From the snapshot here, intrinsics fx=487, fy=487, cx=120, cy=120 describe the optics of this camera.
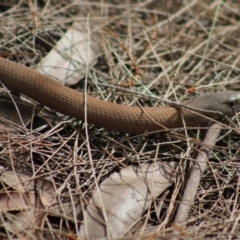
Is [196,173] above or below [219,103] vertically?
below

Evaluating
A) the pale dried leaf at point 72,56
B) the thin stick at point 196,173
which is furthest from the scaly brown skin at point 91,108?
the pale dried leaf at point 72,56

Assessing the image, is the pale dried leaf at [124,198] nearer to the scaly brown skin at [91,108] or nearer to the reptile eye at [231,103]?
the scaly brown skin at [91,108]

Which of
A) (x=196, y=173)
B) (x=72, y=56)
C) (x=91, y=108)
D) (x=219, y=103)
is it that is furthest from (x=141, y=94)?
(x=72, y=56)

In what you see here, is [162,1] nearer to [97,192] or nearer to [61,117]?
[61,117]

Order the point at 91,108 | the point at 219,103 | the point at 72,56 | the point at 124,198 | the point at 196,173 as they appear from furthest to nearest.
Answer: the point at 72,56 < the point at 219,103 < the point at 91,108 < the point at 196,173 < the point at 124,198

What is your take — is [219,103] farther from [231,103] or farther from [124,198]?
[124,198]

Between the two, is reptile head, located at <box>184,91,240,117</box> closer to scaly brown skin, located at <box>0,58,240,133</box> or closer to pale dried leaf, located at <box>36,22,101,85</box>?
scaly brown skin, located at <box>0,58,240,133</box>

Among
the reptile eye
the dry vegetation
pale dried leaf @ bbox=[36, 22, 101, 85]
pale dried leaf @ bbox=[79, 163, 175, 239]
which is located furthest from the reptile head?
pale dried leaf @ bbox=[36, 22, 101, 85]
